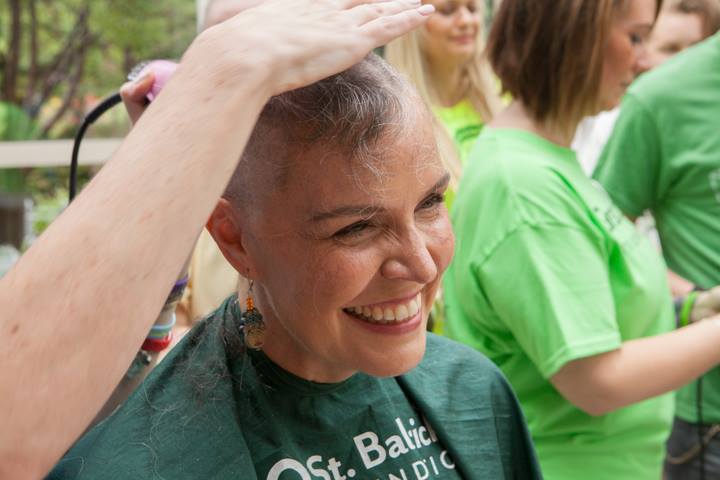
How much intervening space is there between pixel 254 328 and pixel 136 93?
405 mm

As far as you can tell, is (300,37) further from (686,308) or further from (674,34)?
(674,34)

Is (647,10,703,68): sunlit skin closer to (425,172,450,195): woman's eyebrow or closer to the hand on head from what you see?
(425,172,450,195): woman's eyebrow

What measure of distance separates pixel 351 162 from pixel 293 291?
Answer: 0.18m

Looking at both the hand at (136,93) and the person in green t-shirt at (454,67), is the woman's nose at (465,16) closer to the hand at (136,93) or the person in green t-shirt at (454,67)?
the person in green t-shirt at (454,67)

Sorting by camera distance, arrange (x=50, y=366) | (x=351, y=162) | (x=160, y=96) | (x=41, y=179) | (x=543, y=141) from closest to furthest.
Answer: (x=50, y=366) < (x=160, y=96) < (x=351, y=162) < (x=543, y=141) < (x=41, y=179)

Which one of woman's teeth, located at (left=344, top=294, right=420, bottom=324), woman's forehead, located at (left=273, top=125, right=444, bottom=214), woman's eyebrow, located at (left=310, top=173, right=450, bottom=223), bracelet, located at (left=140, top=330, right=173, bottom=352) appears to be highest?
woman's forehead, located at (left=273, top=125, right=444, bottom=214)

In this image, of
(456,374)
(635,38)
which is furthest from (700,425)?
(456,374)

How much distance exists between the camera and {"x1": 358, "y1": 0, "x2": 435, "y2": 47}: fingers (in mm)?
991

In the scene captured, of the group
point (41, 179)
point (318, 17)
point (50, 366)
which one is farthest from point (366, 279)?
point (41, 179)

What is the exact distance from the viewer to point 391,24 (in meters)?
1.00

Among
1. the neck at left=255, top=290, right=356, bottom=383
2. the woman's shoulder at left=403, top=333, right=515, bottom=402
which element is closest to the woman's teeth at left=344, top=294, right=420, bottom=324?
the neck at left=255, top=290, right=356, bottom=383

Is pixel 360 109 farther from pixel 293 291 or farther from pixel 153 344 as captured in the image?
pixel 153 344

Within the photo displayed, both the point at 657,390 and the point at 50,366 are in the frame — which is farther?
the point at 657,390

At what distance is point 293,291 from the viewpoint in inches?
45.3
